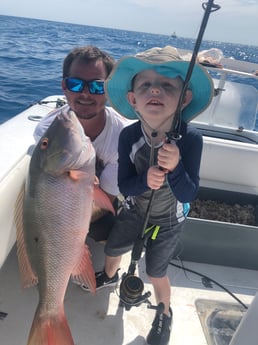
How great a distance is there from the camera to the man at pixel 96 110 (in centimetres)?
233

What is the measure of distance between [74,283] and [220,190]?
1.68 m

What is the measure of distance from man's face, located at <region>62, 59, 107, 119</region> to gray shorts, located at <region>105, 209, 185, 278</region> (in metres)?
0.73

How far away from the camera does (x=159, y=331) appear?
91.3 inches

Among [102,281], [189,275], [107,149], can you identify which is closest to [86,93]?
[107,149]

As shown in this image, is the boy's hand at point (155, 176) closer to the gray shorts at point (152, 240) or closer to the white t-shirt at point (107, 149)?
the gray shorts at point (152, 240)

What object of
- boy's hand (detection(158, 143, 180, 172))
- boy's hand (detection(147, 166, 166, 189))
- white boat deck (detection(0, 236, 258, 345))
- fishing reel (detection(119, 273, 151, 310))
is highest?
boy's hand (detection(158, 143, 180, 172))

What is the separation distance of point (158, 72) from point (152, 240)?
101cm

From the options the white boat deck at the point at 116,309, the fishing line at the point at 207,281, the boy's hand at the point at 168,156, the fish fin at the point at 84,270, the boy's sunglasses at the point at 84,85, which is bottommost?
the white boat deck at the point at 116,309

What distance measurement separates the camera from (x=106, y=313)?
2545mm

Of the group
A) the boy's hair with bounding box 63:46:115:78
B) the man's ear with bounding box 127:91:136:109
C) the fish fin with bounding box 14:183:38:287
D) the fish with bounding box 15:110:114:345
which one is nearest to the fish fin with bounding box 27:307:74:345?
the fish with bounding box 15:110:114:345

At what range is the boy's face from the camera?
193cm

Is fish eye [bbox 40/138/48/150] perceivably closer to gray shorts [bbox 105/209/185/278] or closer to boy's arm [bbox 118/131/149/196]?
boy's arm [bbox 118/131/149/196]

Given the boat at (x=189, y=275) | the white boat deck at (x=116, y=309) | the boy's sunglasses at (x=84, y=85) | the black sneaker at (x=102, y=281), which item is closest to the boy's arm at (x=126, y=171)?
the boy's sunglasses at (x=84, y=85)

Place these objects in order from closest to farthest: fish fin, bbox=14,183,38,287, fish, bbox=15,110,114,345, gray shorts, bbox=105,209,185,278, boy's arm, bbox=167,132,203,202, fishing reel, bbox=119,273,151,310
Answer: fish, bbox=15,110,114,345 < fish fin, bbox=14,183,38,287 < boy's arm, bbox=167,132,203,202 < fishing reel, bbox=119,273,151,310 < gray shorts, bbox=105,209,185,278
